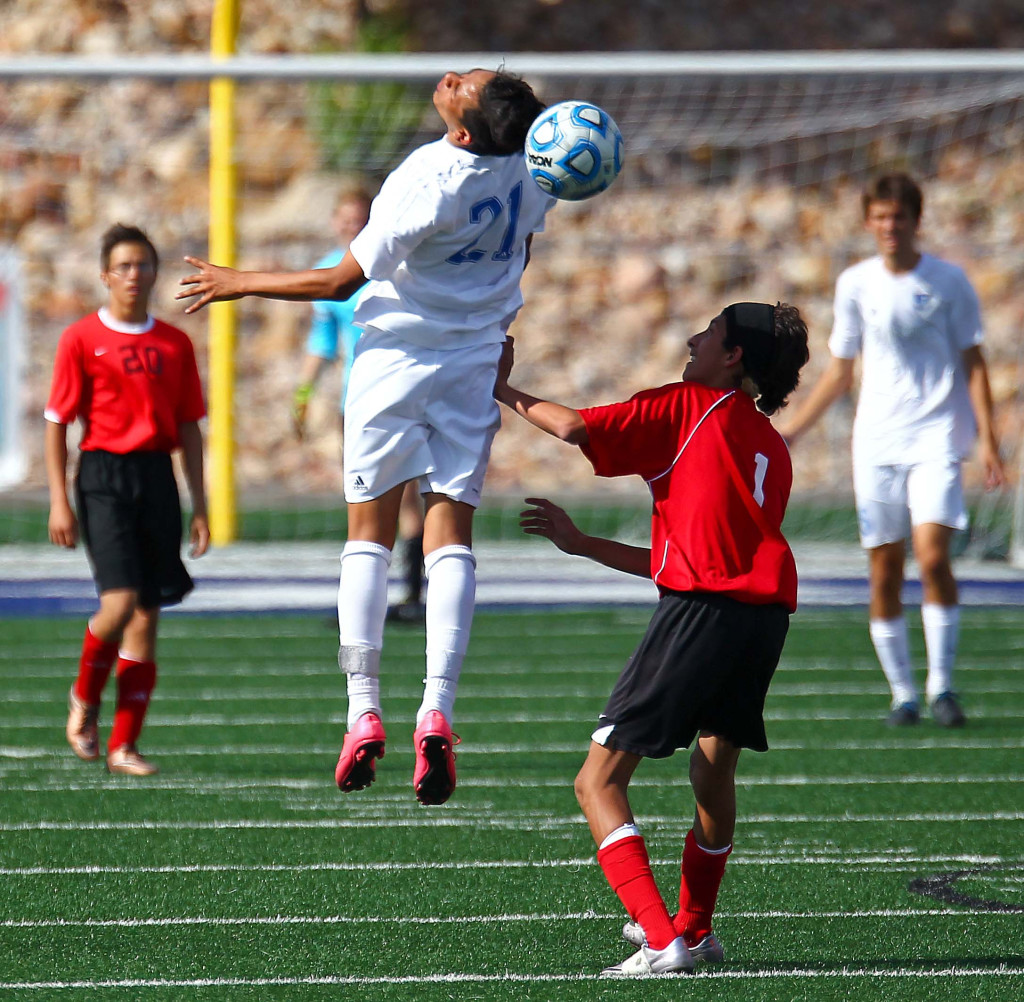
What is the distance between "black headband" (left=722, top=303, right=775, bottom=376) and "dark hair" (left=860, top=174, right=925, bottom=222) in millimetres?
3384

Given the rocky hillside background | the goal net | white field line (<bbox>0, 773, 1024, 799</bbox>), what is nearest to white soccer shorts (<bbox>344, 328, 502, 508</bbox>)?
white field line (<bbox>0, 773, 1024, 799</bbox>)

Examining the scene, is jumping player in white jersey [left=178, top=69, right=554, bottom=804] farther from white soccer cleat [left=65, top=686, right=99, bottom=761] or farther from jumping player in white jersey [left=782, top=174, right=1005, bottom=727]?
jumping player in white jersey [left=782, top=174, right=1005, bottom=727]

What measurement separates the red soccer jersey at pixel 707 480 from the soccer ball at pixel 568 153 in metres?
0.84

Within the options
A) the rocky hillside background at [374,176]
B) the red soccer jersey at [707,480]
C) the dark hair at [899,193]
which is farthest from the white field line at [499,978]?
the rocky hillside background at [374,176]

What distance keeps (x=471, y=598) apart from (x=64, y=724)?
11.2 feet

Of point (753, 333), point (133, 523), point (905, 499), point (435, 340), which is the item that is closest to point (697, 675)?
point (753, 333)

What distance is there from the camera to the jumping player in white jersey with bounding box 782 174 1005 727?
7383mm

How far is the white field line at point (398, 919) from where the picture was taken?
14.2 ft

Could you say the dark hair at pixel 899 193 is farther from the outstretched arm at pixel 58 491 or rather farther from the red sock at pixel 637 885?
the red sock at pixel 637 885

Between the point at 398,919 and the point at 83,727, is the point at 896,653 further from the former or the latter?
the point at 398,919

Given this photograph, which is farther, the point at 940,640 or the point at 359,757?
the point at 940,640

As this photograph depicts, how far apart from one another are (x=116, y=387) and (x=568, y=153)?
7.91 ft

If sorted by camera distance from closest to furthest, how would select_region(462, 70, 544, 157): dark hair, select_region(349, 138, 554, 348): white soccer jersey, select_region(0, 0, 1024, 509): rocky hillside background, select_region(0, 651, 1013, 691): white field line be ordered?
select_region(349, 138, 554, 348): white soccer jersey → select_region(462, 70, 544, 157): dark hair → select_region(0, 651, 1013, 691): white field line → select_region(0, 0, 1024, 509): rocky hillside background

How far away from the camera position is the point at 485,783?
20.9 ft
